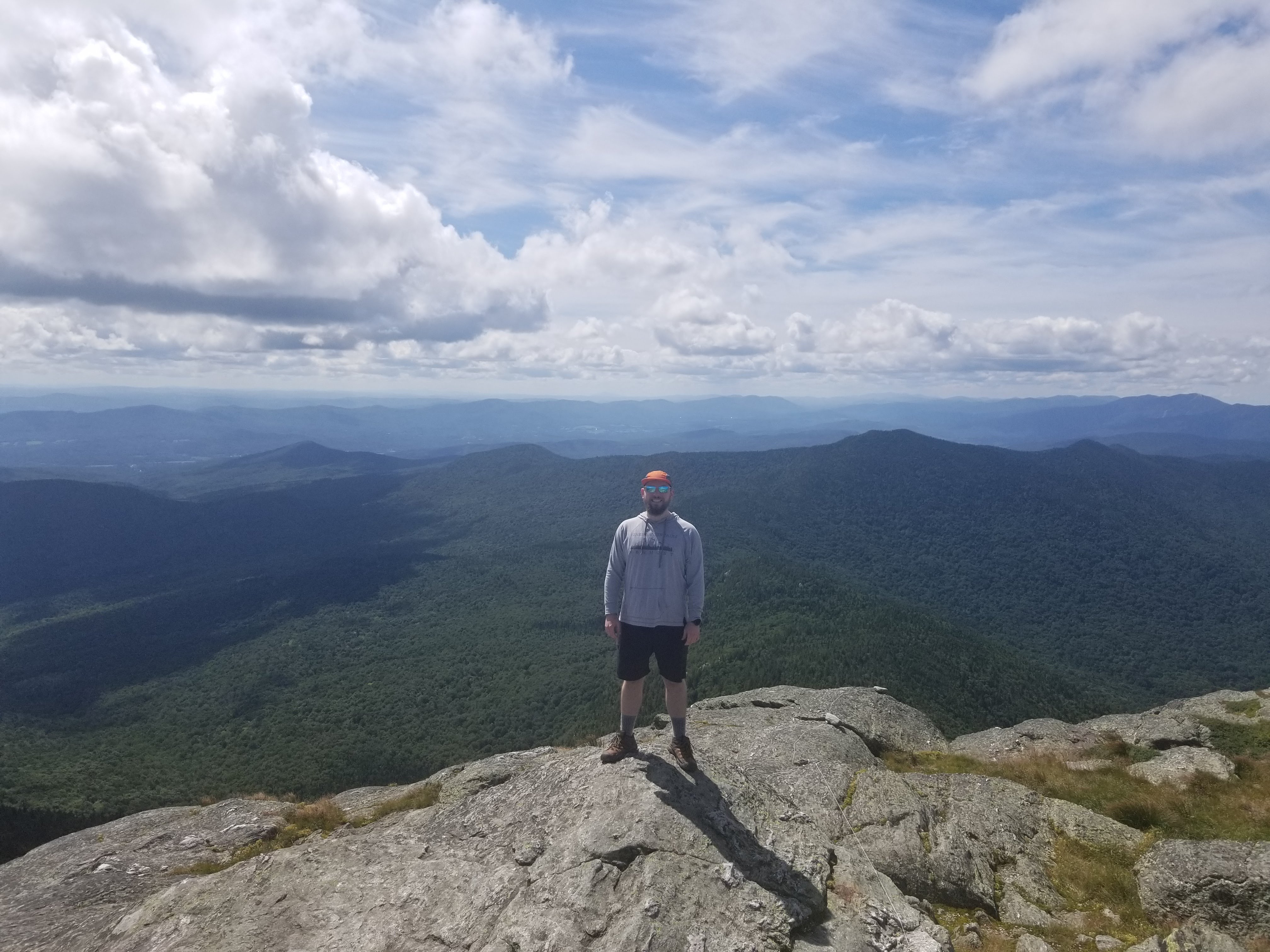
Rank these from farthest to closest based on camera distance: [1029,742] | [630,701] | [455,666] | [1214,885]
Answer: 1. [455,666]
2. [1029,742]
3. [630,701]
4. [1214,885]

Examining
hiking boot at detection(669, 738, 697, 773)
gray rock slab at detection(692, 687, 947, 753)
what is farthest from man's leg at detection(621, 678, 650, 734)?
gray rock slab at detection(692, 687, 947, 753)

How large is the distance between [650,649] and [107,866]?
13142 millimetres

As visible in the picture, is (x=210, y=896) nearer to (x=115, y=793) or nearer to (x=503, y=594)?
(x=115, y=793)

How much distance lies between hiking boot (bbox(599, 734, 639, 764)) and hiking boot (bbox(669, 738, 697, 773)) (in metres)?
0.91

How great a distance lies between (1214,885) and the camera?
37.0 feet

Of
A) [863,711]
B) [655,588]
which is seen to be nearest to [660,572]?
[655,588]

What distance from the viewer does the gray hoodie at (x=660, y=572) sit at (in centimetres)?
1205

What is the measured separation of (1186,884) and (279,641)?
594ft

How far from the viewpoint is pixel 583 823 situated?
11133 millimetres

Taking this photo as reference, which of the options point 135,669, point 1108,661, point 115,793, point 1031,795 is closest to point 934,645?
point 1108,661

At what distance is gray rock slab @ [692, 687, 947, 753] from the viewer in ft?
69.7

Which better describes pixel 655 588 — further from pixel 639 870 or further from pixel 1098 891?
pixel 1098 891

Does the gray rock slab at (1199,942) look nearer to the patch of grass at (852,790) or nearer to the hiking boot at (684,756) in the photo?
the patch of grass at (852,790)

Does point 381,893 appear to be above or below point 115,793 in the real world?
above
